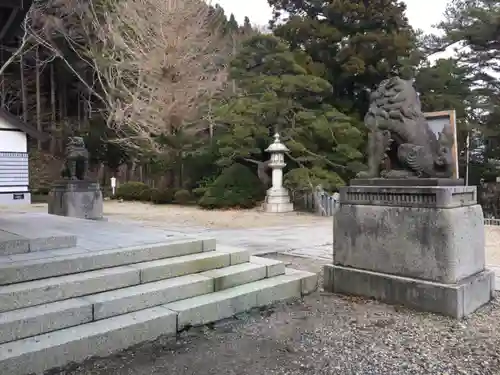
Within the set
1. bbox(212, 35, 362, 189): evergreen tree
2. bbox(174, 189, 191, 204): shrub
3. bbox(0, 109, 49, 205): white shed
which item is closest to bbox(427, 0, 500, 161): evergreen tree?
bbox(212, 35, 362, 189): evergreen tree

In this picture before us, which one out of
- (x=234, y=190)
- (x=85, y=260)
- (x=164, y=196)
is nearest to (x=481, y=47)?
(x=234, y=190)

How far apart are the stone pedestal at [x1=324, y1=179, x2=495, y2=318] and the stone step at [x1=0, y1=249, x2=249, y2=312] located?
112 cm

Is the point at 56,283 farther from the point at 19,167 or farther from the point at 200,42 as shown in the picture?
the point at 200,42

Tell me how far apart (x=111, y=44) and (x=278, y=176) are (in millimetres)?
10494

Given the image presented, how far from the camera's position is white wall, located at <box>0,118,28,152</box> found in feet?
53.5

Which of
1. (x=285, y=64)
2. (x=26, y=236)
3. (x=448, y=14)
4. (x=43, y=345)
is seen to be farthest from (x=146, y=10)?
(x=43, y=345)

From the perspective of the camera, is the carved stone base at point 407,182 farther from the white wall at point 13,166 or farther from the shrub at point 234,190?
the white wall at point 13,166

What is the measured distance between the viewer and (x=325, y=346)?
2969 mm

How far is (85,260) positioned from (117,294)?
1.47 ft

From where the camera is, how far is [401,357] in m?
2.77

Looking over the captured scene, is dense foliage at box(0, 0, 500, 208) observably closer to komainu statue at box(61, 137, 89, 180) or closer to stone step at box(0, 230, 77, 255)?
komainu statue at box(61, 137, 89, 180)

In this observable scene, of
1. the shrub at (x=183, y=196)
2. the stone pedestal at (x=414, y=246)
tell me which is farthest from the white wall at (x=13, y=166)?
the stone pedestal at (x=414, y=246)

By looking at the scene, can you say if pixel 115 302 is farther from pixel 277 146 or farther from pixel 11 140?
pixel 11 140

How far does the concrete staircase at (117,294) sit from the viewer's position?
2.70 meters
